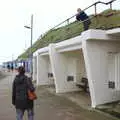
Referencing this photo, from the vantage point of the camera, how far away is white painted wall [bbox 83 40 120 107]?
14664 millimetres

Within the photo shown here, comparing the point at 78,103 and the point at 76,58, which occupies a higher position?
the point at 76,58

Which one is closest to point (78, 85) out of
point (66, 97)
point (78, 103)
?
point (66, 97)

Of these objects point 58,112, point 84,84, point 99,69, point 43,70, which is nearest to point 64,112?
point 58,112

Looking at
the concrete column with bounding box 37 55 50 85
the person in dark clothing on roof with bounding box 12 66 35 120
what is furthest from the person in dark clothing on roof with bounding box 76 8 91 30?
the concrete column with bounding box 37 55 50 85

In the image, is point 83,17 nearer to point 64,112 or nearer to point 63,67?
point 64,112

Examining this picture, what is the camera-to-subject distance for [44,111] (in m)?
14.3

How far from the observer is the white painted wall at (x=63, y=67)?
21317 millimetres

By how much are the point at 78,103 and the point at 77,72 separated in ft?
18.1

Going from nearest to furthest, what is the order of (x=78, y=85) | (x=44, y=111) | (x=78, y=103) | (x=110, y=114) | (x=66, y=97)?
(x=110, y=114) → (x=44, y=111) → (x=78, y=103) → (x=66, y=97) → (x=78, y=85)

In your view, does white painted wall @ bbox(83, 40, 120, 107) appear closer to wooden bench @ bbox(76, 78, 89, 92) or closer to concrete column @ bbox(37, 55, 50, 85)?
wooden bench @ bbox(76, 78, 89, 92)

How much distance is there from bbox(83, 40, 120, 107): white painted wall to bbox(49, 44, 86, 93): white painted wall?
21.0ft

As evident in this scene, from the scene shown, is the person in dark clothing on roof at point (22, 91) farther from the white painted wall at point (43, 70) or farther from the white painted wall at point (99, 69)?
the white painted wall at point (43, 70)

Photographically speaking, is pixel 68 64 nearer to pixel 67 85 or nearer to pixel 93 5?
pixel 67 85

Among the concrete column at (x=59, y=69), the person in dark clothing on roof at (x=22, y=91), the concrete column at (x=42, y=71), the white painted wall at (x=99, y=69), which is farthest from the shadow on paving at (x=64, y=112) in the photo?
the concrete column at (x=42, y=71)
